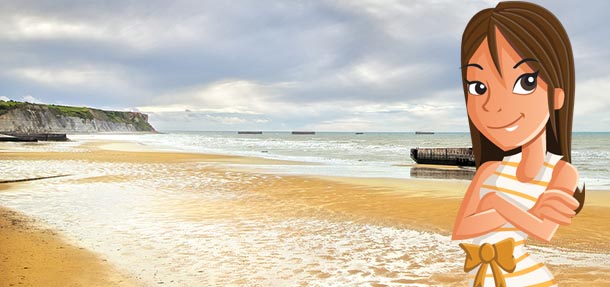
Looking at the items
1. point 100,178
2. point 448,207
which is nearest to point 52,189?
point 100,178

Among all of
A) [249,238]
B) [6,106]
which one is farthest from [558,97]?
[6,106]

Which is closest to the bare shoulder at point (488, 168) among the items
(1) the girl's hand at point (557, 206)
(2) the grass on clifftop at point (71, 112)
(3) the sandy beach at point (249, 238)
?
(1) the girl's hand at point (557, 206)

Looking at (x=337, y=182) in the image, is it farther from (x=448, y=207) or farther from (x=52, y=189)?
(x=52, y=189)

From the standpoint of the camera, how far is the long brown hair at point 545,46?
2.01 meters

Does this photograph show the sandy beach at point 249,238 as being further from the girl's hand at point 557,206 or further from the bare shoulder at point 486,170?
the girl's hand at point 557,206

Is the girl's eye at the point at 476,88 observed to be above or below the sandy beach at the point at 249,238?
above

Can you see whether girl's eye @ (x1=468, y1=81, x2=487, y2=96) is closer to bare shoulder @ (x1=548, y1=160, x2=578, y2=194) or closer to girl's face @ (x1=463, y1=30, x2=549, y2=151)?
girl's face @ (x1=463, y1=30, x2=549, y2=151)

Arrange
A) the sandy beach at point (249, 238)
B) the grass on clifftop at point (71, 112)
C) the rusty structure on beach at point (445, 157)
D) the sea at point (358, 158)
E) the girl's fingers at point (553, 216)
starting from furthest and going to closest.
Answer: the grass on clifftop at point (71, 112) < the rusty structure on beach at point (445, 157) < the sea at point (358, 158) < the sandy beach at point (249, 238) < the girl's fingers at point (553, 216)

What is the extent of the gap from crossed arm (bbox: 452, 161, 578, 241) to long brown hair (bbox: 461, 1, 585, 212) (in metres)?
0.11

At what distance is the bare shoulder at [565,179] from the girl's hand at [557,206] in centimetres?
3

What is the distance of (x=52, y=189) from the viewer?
17.9m

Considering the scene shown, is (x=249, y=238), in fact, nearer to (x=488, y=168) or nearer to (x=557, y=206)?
(x=488, y=168)

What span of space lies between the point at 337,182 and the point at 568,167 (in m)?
19.6

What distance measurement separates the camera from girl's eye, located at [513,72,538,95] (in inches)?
78.1
